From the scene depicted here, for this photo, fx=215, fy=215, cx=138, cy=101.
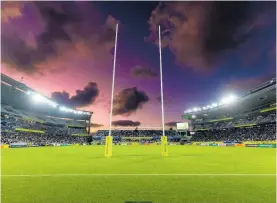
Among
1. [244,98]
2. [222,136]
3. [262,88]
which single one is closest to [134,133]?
[222,136]

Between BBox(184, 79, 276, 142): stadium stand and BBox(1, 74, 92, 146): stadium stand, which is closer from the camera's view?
BBox(184, 79, 276, 142): stadium stand

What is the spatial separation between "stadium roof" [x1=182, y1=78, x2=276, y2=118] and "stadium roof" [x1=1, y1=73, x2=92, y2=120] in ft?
229

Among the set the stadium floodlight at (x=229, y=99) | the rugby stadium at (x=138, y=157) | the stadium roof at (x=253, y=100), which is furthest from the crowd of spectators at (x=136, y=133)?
the stadium floodlight at (x=229, y=99)

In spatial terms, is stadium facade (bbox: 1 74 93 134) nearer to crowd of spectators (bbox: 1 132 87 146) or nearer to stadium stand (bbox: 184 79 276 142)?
crowd of spectators (bbox: 1 132 87 146)

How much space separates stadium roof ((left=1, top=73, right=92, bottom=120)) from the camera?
2682 inches

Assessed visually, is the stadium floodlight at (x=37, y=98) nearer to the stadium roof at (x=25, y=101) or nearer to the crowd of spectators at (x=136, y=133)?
the stadium roof at (x=25, y=101)

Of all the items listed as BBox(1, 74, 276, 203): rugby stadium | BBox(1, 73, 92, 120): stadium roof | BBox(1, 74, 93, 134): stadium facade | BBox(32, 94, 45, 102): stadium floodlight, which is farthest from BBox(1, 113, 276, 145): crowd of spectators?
BBox(32, 94, 45, 102): stadium floodlight

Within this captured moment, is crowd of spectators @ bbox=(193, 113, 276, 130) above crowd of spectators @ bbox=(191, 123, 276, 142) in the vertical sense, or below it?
above

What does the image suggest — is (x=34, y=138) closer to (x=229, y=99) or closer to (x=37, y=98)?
(x=37, y=98)

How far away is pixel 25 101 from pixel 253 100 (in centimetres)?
8265

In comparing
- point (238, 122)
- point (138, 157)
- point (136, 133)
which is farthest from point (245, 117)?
point (138, 157)

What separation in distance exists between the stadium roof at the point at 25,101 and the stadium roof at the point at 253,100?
229ft

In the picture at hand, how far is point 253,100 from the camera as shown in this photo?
232 feet

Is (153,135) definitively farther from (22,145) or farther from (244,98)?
(22,145)
